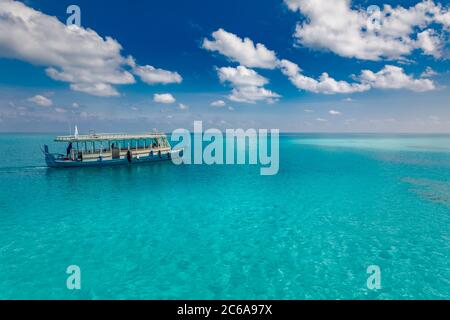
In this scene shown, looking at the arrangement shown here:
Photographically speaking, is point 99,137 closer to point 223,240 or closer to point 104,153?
point 104,153

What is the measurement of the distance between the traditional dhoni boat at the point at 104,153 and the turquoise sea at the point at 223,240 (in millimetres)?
16641

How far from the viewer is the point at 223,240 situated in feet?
70.5

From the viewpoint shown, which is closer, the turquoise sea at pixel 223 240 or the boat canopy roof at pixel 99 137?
the turquoise sea at pixel 223 240

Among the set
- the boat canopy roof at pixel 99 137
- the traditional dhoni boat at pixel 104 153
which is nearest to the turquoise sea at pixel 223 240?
the traditional dhoni boat at pixel 104 153

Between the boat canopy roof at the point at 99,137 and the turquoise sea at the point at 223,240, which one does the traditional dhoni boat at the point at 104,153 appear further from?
the turquoise sea at the point at 223,240

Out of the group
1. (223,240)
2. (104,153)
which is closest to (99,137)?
(104,153)

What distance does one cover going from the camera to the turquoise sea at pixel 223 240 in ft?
50.1

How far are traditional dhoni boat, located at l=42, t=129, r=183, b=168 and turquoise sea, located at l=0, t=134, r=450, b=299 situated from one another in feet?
54.6

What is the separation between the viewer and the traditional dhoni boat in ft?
183

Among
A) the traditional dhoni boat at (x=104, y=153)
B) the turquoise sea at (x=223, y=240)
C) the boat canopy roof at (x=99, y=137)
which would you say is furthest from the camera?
the boat canopy roof at (x=99, y=137)

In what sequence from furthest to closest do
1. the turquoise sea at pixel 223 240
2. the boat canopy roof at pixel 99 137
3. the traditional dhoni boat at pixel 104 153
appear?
the boat canopy roof at pixel 99 137, the traditional dhoni boat at pixel 104 153, the turquoise sea at pixel 223 240

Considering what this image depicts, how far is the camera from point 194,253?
19266 millimetres
